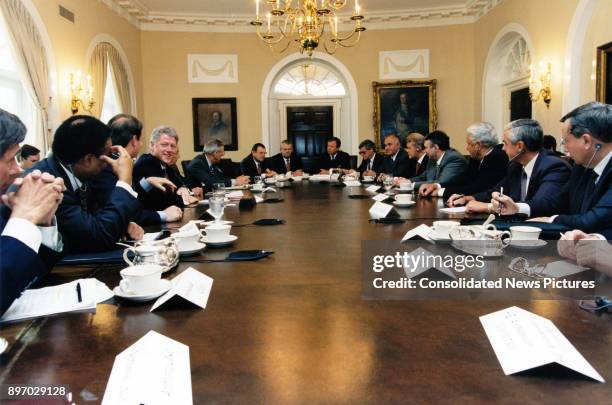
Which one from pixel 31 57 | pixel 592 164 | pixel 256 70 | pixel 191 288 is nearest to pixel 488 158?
pixel 592 164

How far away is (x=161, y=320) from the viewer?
4.34 feet

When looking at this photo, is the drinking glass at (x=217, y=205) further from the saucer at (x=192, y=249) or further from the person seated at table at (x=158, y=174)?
the person seated at table at (x=158, y=174)

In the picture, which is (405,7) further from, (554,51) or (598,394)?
(598,394)

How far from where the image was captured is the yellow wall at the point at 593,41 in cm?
579

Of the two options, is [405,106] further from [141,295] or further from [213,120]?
[141,295]

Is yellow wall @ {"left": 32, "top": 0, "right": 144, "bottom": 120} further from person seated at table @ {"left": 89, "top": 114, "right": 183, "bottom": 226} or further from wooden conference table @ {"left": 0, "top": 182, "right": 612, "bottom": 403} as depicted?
wooden conference table @ {"left": 0, "top": 182, "right": 612, "bottom": 403}

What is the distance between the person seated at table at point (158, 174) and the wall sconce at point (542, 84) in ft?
16.8

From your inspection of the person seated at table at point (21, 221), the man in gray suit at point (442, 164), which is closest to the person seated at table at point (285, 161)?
the man in gray suit at point (442, 164)

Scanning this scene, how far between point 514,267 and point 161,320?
1113 millimetres

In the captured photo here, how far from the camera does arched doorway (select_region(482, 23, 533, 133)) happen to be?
821 cm

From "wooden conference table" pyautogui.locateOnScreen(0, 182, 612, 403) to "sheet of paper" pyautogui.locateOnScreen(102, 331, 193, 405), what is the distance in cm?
2

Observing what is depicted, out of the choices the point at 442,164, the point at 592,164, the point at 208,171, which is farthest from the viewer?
the point at 208,171

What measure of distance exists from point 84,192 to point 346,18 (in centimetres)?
846

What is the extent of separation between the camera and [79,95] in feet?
23.3
